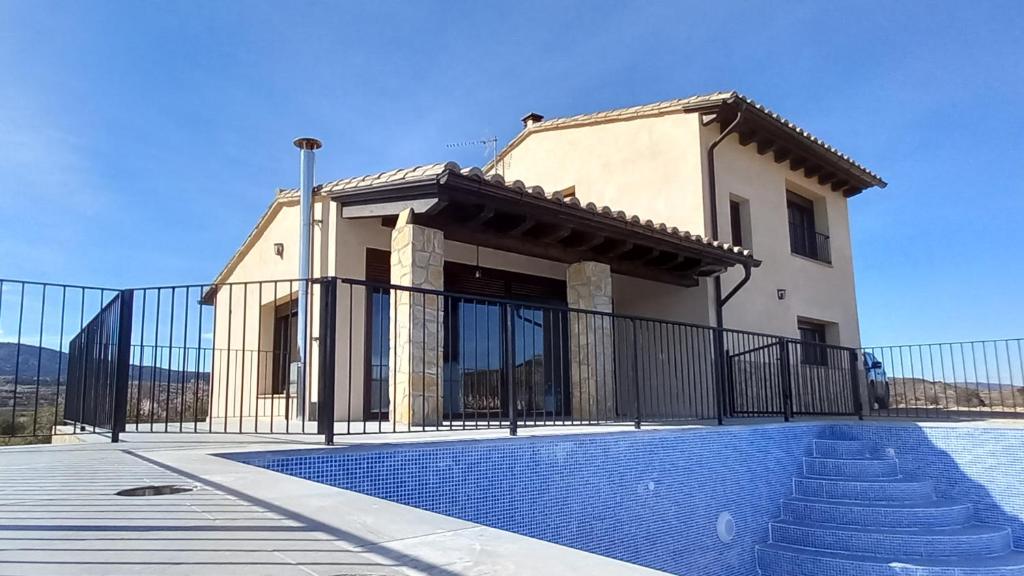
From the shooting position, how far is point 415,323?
21.2 feet

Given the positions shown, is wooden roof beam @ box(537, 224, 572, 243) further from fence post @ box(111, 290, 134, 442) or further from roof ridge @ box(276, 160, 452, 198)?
fence post @ box(111, 290, 134, 442)

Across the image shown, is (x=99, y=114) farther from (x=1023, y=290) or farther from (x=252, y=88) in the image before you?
(x=1023, y=290)

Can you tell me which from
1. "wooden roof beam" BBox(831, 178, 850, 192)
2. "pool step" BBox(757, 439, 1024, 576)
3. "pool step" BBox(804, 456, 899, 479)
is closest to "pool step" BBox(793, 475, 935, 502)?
"pool step" BBox(757, 439, 1024, 576)

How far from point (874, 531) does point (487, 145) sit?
1014cm

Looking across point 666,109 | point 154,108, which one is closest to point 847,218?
point 666,109

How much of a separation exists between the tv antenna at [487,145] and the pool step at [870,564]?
31.8ft

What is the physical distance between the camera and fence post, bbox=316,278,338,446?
4199mm

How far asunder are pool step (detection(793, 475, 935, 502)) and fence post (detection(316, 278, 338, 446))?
5218 millimetres

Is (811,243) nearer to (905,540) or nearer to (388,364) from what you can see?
(905,540)

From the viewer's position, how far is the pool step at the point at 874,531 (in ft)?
17.9

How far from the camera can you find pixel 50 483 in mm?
3027

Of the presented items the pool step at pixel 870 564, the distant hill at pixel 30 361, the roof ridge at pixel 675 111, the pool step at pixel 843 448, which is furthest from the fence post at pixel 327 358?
the roof ridge at pixel 675 111

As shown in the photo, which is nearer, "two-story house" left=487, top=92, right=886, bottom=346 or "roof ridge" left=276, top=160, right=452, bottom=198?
"roof ridge" left=276, top=160, right=452, bottom=198

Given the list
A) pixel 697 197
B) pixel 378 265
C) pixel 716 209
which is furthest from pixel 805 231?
pixel 378 265
